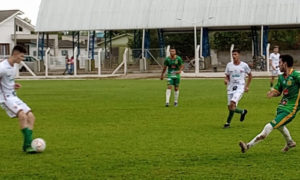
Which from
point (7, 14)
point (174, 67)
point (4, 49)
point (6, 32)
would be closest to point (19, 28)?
point (7, 14)

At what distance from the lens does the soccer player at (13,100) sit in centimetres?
1262

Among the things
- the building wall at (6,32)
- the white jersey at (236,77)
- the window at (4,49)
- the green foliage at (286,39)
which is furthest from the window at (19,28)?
the white jersey at (236,77)

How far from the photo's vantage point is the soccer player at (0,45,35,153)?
12625 millimetres

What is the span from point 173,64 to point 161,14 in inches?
1510

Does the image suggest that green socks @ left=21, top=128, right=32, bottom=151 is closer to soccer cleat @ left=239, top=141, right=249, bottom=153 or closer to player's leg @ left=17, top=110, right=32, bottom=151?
player's leg @ left=17, top=110, right=32, bottom=151

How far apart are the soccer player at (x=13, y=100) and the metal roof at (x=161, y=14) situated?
46.9m

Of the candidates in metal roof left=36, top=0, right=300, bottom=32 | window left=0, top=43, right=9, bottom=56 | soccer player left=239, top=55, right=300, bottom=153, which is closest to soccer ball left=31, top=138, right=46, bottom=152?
soccer player left=239, top=55, right=300, bottom=153

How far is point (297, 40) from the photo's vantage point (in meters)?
83.1

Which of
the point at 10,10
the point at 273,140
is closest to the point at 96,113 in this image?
the point at 273,140

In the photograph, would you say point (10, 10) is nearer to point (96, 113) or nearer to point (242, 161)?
point (96, 113)

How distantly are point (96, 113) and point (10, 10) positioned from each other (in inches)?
2883

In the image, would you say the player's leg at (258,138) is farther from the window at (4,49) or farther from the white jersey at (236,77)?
the window at (4,49)

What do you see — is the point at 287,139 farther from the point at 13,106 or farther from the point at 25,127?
the point at 13,106

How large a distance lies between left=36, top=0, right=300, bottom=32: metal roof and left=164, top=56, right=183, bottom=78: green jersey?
35349mm
